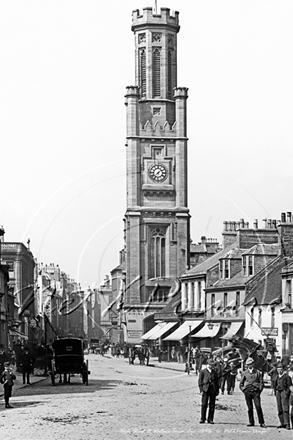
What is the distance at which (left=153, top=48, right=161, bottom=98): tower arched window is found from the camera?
10344 cm

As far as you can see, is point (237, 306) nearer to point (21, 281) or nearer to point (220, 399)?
point (220, 399)

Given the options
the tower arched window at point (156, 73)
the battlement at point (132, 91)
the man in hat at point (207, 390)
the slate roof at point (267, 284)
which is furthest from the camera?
the tower arched window at point (156, 73)

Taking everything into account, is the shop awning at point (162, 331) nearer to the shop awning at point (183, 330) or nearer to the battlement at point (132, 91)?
the shop awning at point (183, 330)

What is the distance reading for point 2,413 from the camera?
78.1ft

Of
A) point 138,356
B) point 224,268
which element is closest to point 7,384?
point 138,356

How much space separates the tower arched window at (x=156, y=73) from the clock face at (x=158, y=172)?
30.6 ft

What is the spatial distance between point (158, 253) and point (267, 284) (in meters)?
41.2

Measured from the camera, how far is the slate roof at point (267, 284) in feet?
179

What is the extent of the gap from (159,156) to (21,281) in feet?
97.2

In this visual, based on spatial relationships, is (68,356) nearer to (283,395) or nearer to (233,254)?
(283,395)

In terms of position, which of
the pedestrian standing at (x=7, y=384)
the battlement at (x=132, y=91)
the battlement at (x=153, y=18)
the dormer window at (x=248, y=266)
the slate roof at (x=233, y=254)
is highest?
the battlement at (x=153, y=18)

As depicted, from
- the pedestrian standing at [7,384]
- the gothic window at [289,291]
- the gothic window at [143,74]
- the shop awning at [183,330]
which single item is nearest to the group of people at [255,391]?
the pedestrian standing at [7,384]

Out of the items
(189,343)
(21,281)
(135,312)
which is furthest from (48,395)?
(21,281)

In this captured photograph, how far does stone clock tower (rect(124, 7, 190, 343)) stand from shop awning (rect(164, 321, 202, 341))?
24704mm
